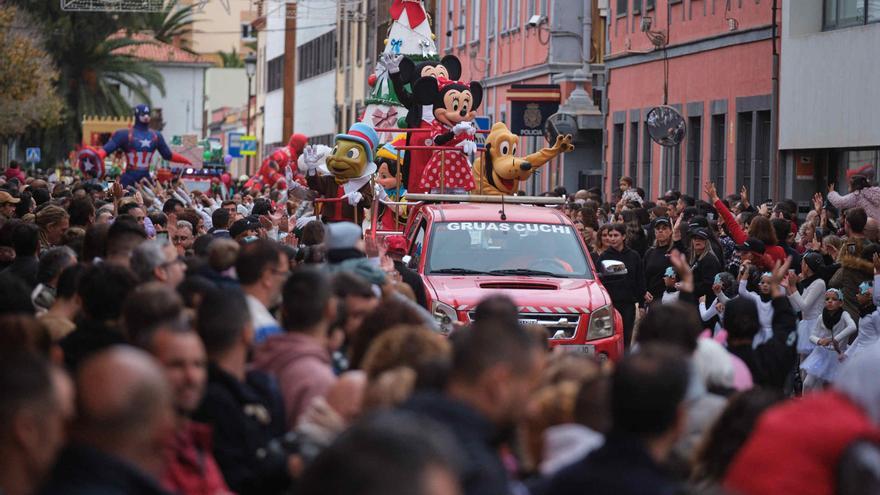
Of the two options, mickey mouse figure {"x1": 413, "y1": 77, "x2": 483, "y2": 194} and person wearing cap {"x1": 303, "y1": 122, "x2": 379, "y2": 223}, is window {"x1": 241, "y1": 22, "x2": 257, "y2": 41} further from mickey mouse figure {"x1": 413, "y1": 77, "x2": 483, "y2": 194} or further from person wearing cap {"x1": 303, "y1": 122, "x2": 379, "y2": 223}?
person wearing cap {"x1": 303, "y1": 122, "x2": 379, "y2": 223}

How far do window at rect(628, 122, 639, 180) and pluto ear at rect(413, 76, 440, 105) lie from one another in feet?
57.0

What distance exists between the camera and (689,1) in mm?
34844

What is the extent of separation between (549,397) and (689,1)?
29.3 m

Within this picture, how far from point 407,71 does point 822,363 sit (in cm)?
896

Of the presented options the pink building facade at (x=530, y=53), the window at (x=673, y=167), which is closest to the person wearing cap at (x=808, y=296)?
the window at (x=673, y=167)

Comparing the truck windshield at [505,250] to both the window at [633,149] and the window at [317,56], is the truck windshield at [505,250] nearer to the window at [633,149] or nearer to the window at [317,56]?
the window at [633,149]

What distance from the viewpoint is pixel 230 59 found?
5349 inches

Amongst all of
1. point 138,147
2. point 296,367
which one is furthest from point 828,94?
point 296,367

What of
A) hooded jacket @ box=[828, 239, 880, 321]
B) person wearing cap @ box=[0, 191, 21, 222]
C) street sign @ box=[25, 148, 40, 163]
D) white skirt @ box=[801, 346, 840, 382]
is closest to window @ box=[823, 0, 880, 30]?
hooded jacket @ box=[828, 239, 880, 321]

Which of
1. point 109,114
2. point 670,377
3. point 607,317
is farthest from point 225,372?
point 109,114

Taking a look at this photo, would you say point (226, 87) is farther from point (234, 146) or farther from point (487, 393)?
point (487, 393)

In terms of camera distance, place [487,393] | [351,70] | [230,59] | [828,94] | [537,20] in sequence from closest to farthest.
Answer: [487,393]
[828,94]
[537,20]
[351,70]
[230,59]

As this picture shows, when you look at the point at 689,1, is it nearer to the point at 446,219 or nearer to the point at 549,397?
the point at 446,219

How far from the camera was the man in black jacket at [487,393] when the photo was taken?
5.23m
